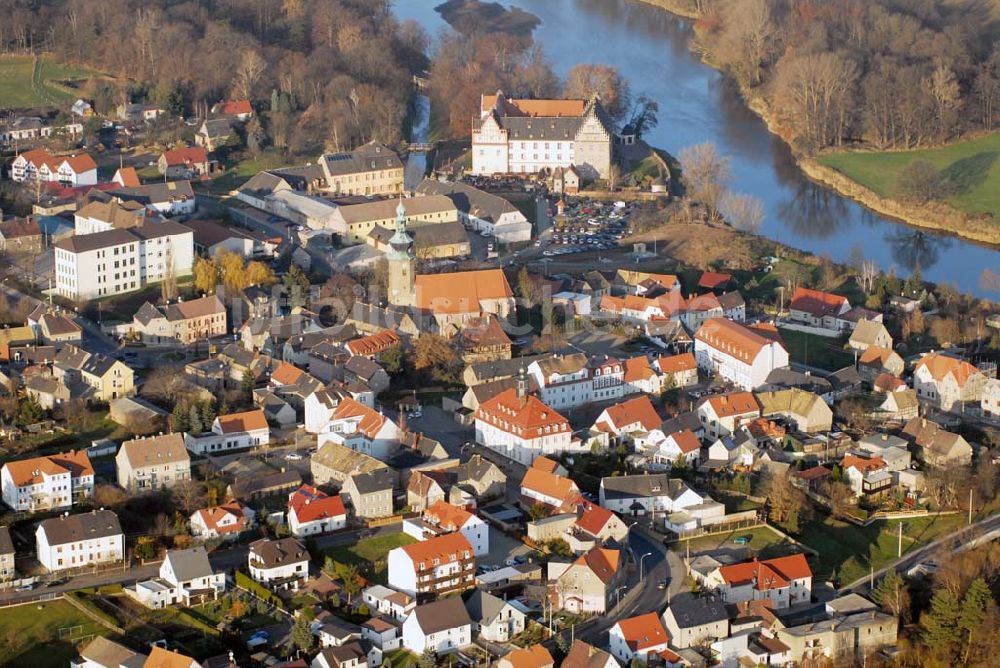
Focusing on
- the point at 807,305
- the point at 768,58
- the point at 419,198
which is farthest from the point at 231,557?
the point at 768,58

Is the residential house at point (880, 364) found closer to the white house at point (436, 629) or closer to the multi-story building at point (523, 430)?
the multi-story building at point (523, 430)

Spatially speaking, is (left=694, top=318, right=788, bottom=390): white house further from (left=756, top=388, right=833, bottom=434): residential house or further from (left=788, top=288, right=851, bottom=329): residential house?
(left=788, top=288, right=851, bottom=329): residential house

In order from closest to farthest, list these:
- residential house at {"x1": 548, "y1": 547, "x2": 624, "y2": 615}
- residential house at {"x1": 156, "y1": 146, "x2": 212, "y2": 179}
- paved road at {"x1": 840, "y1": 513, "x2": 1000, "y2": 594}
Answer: residential house at {"x1": 548, "y1": 547, "x2": 624, "y2": 615} → paved road at {"x1": 840, "y1": 513, "x2": 1000, "y2": 594} → residential house at {"x1": 156, "y1": 146, "x2": 212, "y2": 179}

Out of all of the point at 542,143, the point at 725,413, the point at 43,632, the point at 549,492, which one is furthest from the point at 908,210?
the point at 43,632

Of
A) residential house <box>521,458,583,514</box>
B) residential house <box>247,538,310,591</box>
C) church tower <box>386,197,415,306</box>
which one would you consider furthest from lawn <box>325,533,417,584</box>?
church tower <box>386,197,415,306</box>

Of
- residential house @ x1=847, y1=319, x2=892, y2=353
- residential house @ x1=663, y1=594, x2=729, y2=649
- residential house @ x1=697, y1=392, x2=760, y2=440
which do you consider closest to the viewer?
residential house @ x1=663, y1=594, x2=729, y2=649

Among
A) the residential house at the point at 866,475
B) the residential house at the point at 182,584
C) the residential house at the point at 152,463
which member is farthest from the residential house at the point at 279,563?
the residential house at the point at 866,475
